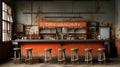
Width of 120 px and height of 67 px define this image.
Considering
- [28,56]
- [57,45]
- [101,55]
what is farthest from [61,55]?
[101,55]

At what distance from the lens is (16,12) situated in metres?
11.7

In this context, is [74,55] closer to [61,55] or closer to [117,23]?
[61,55]

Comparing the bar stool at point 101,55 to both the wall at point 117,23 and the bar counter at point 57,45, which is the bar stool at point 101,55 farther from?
the wall at point 117,23

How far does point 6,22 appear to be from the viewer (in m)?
10.2

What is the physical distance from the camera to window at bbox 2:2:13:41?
9.74m

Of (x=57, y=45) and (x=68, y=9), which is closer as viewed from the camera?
(x=57, y=45)

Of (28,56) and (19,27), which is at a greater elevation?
(19,27)

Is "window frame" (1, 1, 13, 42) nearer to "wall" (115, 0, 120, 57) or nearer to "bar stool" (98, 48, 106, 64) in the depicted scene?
"bar stool" (98, 48, 106, 64)

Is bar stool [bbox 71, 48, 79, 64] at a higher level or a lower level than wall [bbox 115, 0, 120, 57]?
lower

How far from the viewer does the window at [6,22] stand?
974cm

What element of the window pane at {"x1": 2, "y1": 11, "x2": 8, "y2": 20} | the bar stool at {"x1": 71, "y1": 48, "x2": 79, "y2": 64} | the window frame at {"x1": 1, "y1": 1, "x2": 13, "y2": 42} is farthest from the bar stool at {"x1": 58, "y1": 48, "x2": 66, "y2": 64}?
the window pane at {"x1": 2, "y1": 11, "x2": 8, "y2": 20}

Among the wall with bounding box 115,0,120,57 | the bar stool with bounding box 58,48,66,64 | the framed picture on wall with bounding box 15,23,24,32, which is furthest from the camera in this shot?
the framed picture on wall with bounding box 15,23,24,32

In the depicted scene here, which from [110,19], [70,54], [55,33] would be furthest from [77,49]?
[110,19]

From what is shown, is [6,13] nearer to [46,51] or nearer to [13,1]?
[13,1]
